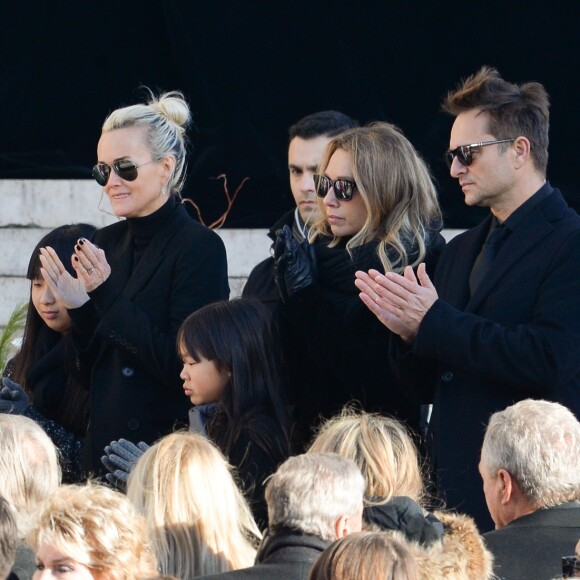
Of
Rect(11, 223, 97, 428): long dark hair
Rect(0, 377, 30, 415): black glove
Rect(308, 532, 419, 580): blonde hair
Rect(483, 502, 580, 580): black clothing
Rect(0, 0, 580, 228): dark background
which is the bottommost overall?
Rect(483, 502, 580, 580): black clothing

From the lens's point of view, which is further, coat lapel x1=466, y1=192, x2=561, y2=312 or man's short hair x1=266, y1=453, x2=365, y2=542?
coat lapel x1=466, y1=192, x2=561, y2=312

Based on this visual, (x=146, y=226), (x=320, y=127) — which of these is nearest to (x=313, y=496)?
(x=146, y=226)

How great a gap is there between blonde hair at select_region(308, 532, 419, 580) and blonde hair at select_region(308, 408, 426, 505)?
0.92 meters

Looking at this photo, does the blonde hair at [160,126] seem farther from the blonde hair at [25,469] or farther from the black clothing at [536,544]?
the black clothing at [536,544]

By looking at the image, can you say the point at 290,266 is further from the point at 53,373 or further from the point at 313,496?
the point at 313,496

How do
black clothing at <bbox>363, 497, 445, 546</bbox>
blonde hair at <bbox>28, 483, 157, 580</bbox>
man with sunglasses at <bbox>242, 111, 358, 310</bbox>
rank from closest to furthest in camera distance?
blonde hair at <bbox>28, 483, 157, 580</bbox> → black clothing at <bbox>363, 497, 445, 546</bbox> → man with sunglasses at <bbox>242, 111, 358, 310</bbox>

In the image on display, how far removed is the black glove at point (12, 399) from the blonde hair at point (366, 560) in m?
2.63

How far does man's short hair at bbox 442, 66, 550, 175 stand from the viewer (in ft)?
13.7

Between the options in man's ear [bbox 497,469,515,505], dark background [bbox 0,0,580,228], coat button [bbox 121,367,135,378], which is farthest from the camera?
dark background [bbox 0,0,580,228]

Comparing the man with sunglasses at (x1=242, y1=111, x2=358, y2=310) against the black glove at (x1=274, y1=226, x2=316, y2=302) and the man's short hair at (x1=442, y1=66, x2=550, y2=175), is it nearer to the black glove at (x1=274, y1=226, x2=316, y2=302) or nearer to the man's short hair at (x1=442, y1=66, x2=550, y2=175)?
the black glove at (x1=274, y1=226, x2=316, y2=302)

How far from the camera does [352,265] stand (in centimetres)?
441

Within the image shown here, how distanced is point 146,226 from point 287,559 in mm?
2173

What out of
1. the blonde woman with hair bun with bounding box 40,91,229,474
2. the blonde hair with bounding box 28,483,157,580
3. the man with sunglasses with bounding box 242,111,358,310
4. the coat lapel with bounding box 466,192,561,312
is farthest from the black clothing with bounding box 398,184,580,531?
the blonde hair with bounding box 28,483,157,580

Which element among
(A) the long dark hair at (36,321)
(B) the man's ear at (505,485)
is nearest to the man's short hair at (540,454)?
(B) the man's ear at (505,485)
